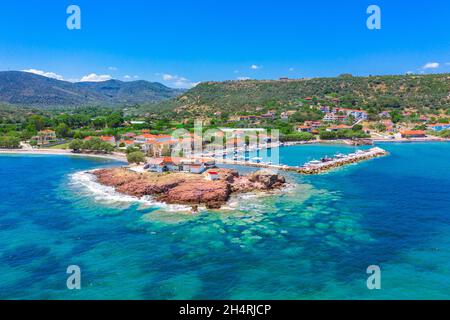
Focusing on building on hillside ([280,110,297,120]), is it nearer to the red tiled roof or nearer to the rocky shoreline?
the red tiled roof

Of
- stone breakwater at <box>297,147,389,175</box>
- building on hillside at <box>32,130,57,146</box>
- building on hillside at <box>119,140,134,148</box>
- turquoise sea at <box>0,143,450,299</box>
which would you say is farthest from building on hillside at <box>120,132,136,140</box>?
stone breakwater at <box>297,147,389,175</box>

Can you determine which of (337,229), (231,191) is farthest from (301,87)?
(337,229)

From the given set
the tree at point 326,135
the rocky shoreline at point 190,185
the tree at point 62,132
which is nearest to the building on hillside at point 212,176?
the rocky shoreline at point 190,185

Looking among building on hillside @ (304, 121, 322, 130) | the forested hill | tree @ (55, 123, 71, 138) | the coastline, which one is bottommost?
the coastline

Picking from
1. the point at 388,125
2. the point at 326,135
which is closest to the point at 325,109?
the point at 388,125
